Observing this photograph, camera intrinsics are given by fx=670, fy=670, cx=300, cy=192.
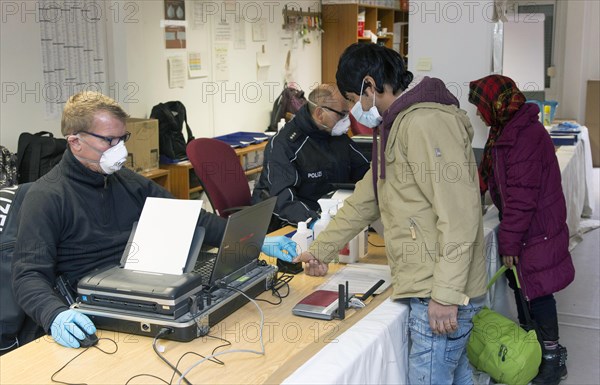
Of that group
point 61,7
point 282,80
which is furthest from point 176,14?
point 282,80

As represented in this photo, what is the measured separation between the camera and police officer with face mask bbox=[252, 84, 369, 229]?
313 cm

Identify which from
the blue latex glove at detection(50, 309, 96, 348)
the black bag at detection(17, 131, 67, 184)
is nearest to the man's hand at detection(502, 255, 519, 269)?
the blue latex glove at detection(50, 309, 96, 348)

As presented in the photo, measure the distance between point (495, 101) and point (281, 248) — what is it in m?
1.20

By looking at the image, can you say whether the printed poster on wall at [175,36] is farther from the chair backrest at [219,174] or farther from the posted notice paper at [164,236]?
the posted notice paper at [164,236]

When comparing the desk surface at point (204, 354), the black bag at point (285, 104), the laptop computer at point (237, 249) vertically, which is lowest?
the desk surface at point (204, 354)

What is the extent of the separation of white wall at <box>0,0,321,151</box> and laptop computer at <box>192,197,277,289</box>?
2.54m

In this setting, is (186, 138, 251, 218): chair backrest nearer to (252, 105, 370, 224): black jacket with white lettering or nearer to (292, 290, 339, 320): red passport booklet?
(252, 105, 370, 224): black jacket with white lettering

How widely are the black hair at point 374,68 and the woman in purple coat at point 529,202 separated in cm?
101

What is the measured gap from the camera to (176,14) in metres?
5.26

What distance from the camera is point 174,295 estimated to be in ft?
5.55

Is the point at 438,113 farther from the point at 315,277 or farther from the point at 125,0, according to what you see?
the point at 125,0

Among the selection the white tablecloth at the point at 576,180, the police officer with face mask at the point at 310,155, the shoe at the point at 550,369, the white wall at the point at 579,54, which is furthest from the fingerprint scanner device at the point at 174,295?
the white wall at the point at 579,54

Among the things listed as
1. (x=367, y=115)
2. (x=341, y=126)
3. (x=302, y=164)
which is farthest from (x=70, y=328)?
(x=341, y=126)

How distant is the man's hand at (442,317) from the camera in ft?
5.92
